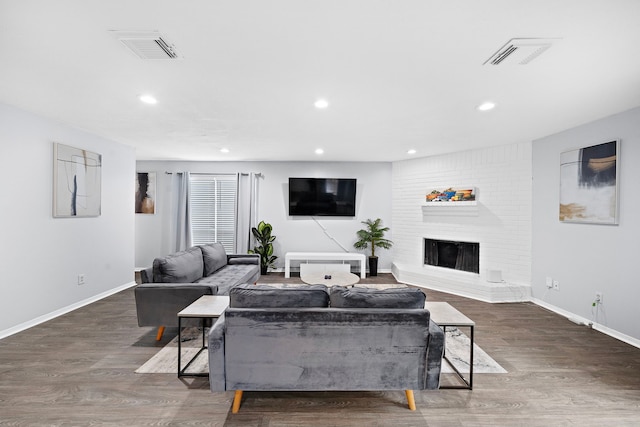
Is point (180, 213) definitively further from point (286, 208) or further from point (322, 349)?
point (322, 349)

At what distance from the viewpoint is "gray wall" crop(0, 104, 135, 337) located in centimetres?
319

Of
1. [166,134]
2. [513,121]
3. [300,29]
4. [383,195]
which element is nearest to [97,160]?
[166,134]

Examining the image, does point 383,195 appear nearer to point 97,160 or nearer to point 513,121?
point 513,121

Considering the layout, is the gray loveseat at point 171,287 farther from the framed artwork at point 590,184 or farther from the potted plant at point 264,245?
the framed artwork at point 590,184

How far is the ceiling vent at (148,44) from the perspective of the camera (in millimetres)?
1826

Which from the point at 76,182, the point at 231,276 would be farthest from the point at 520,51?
the point at 76,182

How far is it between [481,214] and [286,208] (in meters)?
3.84

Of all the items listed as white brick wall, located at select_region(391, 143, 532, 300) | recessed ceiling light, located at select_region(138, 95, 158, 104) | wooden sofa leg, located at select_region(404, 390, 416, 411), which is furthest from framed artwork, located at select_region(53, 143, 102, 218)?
white brick wall, located at select_region(391, 143, 532, 300)

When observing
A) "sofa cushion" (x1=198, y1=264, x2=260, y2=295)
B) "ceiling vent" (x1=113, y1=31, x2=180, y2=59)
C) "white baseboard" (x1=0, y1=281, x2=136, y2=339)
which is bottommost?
"white baseboard" (x1=0, y1=281, x2=136, y2=339)

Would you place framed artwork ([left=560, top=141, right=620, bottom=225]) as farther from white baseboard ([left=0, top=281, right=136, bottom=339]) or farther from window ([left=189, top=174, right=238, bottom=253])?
white baseboard ([left=0, top=281, right=136, bottom=339])

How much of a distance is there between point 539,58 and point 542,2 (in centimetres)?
66

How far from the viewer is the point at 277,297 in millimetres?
2098

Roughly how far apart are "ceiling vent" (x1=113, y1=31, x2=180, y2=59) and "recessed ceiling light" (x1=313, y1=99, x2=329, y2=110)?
4.23 feet

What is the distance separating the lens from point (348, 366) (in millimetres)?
2025
